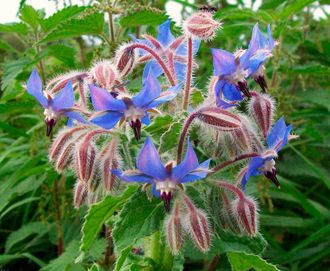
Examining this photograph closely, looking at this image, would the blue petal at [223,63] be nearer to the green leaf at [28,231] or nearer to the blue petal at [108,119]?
the blue petal at [108,119]

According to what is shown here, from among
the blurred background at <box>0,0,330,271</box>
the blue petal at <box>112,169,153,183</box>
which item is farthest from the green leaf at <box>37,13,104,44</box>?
the blue petal at <box>112,169,153,183</box>

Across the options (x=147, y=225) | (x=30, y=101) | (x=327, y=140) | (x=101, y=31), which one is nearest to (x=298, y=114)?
(x=327, y=140)

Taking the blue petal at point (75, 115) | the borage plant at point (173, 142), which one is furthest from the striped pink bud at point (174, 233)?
the blue petal at point (75, 115)

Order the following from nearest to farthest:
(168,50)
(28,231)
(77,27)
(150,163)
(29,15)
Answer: (150,163) → (168,50) → (77,27) → (29,15) → (28,231)

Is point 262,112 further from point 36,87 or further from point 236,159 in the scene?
point 36,87

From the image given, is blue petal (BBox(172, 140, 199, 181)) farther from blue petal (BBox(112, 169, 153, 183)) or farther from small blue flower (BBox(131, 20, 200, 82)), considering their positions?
small blue flower (BBox(131, 20, 200, 82))

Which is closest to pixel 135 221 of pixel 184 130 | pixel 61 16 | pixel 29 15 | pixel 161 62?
pixel 184 130
